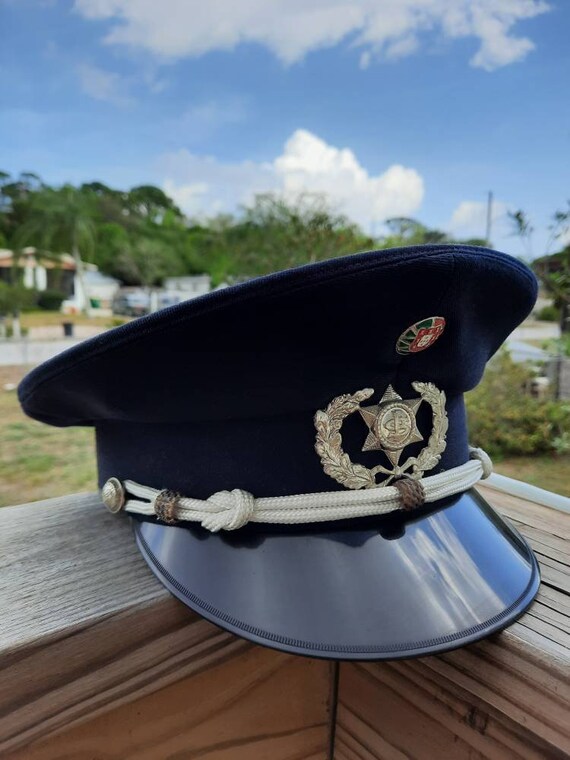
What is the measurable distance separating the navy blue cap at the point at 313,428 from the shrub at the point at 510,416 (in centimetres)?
296

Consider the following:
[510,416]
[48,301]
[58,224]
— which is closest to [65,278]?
[58,224]

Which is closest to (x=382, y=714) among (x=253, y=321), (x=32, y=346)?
(x=253, y=321)

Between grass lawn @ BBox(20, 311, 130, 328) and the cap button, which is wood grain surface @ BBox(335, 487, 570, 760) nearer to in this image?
the cap button

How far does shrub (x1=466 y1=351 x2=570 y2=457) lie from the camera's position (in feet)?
11.3

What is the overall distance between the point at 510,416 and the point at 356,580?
3.28 m

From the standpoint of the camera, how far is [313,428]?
2.13ft

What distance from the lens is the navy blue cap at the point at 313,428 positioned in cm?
54

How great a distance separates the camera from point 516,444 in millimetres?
3436

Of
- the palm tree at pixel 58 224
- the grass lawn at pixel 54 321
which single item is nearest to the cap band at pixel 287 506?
the grass lawn at pixel 54 321

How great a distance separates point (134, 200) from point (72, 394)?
120ft

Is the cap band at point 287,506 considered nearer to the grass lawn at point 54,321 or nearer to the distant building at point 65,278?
the grass lawn at point 54,321

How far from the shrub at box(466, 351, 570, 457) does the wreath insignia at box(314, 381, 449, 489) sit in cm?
298

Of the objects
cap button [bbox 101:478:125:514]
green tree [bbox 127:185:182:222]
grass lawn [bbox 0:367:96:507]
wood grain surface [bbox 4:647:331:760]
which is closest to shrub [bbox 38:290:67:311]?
green tree [bbox 127:185:182:222]

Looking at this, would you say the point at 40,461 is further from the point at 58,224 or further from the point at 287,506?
the point at 58,224
